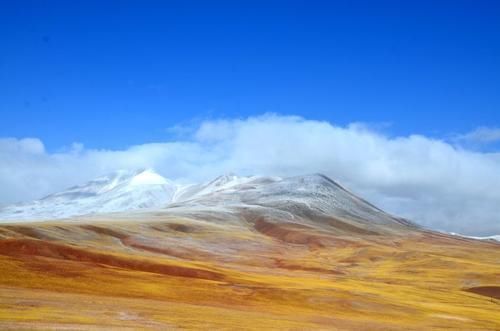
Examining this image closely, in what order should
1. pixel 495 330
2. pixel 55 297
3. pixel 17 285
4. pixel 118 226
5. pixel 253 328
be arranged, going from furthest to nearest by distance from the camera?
1. pixel 118 226
2. pixel 495 330
3. pixel 17 285
4. pixel 55 297
5. pixel 253 328

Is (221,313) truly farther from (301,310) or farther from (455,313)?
(455,313)

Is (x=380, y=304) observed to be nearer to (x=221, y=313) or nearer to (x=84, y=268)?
(x=221, y=313)

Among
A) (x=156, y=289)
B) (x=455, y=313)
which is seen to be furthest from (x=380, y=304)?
(x=156, y=289)

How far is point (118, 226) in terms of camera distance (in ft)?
607

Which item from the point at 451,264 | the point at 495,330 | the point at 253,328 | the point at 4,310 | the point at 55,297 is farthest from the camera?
the point at 451,264

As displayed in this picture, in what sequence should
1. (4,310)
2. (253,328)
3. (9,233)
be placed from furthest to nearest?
(9,233)
(253,328)
(4,310)

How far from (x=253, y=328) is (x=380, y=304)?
32856 mm

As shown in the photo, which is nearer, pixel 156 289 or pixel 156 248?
pixel 156 289

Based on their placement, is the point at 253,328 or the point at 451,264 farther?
the point at 451,264

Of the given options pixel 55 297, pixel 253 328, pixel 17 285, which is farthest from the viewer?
pixel 17 285

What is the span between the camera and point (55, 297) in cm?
4988

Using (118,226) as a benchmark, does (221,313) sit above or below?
below

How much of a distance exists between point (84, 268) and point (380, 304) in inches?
1427

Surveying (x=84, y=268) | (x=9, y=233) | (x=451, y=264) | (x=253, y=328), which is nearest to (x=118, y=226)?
(x=9, y=233)
